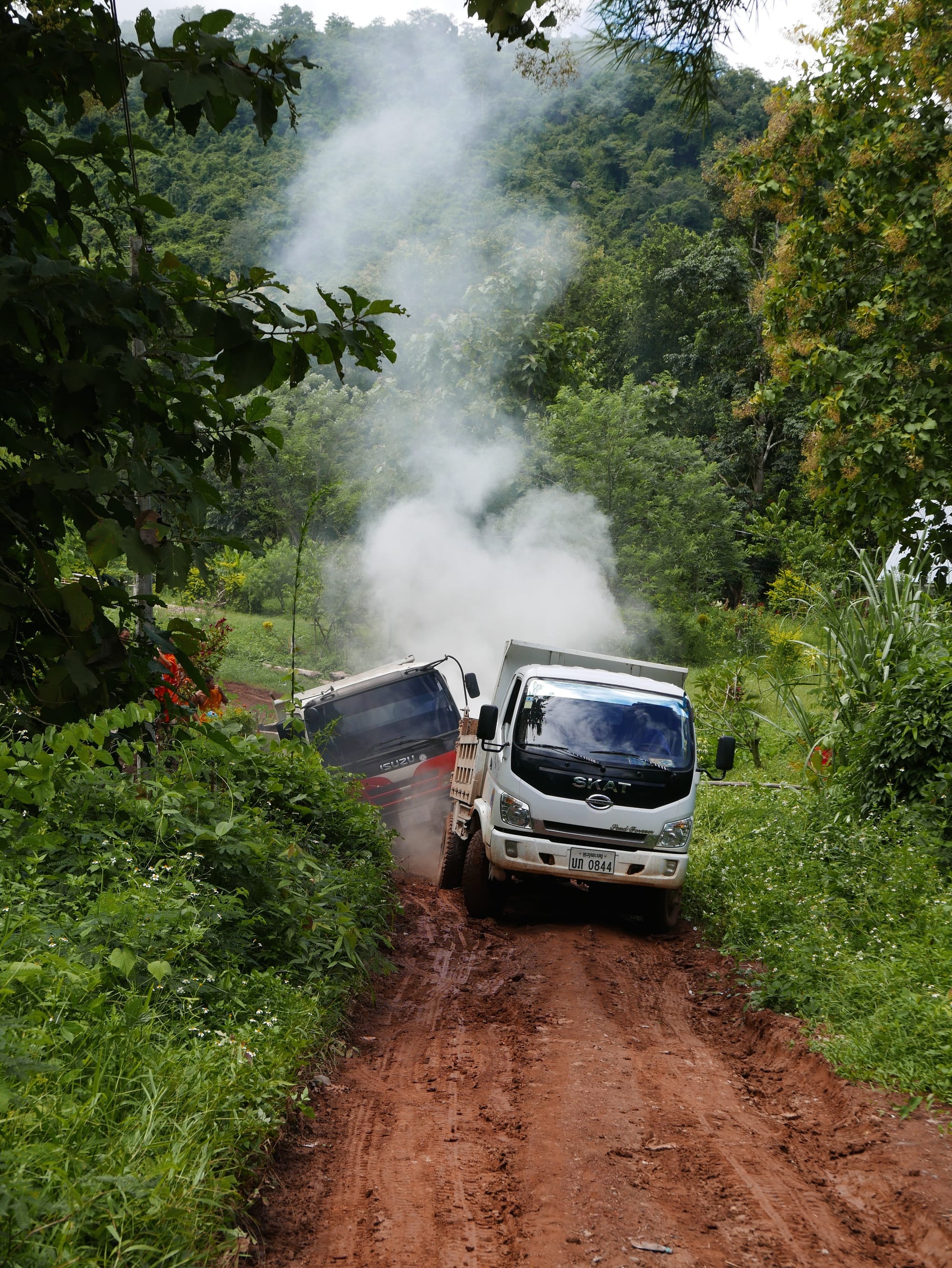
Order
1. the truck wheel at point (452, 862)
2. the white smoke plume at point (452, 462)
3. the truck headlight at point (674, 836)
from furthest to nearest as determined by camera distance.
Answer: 1. the white smoke plume at point (452, 462)
2. the truck wheel at point (452, 862)
3. the truck headlight at point (674, 836)

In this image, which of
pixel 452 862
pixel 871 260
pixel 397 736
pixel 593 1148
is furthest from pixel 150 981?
pixel 871 260

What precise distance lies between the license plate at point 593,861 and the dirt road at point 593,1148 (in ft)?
4.84

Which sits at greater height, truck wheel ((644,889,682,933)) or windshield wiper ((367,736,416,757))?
windshield wiper ((367,736,416,757))

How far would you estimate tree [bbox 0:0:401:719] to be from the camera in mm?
2990

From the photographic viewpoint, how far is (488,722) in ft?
30.5

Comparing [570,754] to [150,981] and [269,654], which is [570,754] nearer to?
[150,981]

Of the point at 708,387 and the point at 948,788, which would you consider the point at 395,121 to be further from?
the point at 948,788

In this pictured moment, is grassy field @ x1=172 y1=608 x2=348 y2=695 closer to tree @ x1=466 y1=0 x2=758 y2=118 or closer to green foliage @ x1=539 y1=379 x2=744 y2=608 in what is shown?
A: green foliage @ x1=539 y1=379 x2=744 y2=608

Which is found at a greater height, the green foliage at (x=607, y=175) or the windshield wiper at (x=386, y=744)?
the green foliage at (x=607, y=175)

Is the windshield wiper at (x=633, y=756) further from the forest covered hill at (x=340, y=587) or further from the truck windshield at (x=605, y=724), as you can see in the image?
the forest covered hill at (x=340, y=587)

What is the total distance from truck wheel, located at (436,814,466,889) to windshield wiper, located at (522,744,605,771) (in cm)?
218

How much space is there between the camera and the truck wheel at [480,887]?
928cm

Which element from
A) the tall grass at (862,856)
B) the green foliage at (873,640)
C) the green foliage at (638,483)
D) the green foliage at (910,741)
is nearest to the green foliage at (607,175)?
the green foliage at (638,483)

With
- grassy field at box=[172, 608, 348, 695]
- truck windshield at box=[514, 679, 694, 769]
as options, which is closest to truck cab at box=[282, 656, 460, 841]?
truck windshield at box=[514, 679, 694, 769]
